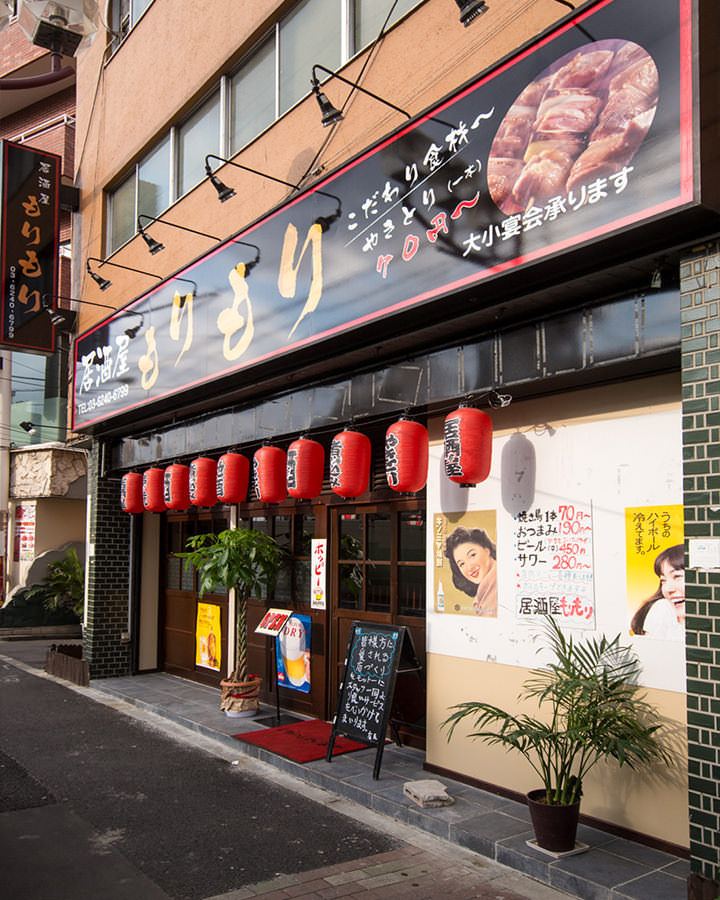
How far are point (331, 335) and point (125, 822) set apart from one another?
15.0 feet

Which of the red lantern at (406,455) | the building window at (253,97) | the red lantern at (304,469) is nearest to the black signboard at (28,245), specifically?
the building window at (253,97)

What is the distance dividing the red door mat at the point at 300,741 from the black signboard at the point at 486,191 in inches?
162

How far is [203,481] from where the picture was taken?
10359 mm

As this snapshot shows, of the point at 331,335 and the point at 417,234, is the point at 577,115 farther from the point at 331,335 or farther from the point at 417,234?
the point at 331,335

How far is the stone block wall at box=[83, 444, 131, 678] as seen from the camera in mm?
13008

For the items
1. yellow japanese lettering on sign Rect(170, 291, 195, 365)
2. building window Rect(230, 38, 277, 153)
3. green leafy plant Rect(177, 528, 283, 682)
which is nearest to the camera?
green leafy plant Rect(177, 528, 283, 682)

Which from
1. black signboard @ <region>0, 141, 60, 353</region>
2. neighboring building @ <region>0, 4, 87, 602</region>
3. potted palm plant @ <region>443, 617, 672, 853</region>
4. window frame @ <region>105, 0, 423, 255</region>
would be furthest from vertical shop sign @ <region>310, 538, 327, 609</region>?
neighboring building @ <region>0, 4, 87, 602</region>

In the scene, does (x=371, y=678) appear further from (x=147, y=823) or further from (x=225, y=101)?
(x=225, y=101)

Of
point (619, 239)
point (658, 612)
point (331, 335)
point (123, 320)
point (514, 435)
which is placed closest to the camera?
point (619, 239)

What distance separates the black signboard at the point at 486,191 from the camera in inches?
184

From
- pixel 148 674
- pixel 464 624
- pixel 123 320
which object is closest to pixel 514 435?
pixel 464 624

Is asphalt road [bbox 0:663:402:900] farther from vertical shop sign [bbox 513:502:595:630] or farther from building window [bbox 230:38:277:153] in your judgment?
building window [bbox 230:38:277:153]

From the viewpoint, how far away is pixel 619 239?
4891 mm

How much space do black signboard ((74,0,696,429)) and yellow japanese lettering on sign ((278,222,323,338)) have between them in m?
0.02
